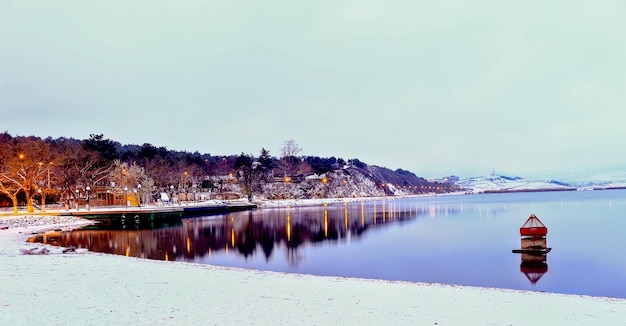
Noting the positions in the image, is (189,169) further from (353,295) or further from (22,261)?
(353,295)

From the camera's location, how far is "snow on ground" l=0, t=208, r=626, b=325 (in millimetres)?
9422

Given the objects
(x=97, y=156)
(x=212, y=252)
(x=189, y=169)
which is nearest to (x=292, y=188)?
(x=189, y=169)

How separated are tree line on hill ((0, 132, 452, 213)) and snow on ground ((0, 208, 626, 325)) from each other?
158 ft

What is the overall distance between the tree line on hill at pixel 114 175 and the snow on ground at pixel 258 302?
158ft

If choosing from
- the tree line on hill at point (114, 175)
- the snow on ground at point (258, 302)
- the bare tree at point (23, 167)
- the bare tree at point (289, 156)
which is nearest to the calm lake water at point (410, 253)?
the snow on ground at point (258, 302)

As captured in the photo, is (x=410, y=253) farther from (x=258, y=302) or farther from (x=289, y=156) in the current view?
(x=289, y=156)

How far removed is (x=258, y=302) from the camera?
11.0 m

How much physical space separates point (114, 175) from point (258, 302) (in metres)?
76.8

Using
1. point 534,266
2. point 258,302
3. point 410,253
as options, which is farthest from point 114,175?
point 258,302

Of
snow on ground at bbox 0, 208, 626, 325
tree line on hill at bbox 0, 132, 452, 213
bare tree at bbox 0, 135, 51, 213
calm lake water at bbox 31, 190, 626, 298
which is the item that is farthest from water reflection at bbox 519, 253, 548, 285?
tree line on hill at bbox 0, 132, 452, 213

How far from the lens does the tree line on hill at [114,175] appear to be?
5812cm

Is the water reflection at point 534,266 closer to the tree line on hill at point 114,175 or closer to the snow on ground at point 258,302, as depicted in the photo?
the snow on ground at point 258,302

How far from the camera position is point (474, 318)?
9.52 metres

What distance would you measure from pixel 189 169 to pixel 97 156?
38.2 m
